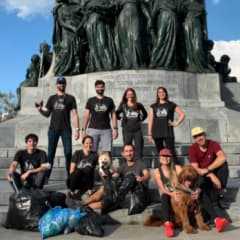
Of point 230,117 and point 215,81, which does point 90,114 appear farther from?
point 215,81

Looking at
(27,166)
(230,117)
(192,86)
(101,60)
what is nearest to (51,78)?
(101,60)

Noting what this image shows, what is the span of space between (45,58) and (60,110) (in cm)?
1057

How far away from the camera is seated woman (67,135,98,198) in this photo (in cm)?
816

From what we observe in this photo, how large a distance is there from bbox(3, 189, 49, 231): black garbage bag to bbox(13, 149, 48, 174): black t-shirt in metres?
0.87

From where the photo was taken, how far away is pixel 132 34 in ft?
54.7

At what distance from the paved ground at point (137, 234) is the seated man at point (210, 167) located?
54cm

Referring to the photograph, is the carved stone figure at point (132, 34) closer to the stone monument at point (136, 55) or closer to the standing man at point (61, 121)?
the stone monument at point (136, 55)

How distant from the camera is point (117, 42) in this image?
1730cm

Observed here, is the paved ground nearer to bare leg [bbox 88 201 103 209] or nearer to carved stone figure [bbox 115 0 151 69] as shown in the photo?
bare leg [bbox 88 201 103 209]

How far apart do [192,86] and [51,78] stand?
460 centimetres

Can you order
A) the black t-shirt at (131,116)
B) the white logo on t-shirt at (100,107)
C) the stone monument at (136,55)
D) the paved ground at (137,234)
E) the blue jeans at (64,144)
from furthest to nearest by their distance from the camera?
the stone monument at (136,55), the black t-shirt at (131,116), the white logo on t-shirt at (100,107), the blue jeans at (64,144), the paved ground at (137,234)

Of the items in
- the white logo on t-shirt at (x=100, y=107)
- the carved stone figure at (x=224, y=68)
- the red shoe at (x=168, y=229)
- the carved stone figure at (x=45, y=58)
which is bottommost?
the red shoe at (x=168, y=229)

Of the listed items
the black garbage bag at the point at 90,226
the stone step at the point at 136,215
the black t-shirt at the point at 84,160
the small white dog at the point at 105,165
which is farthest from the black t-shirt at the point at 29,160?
the black garbage bag at the point at 90,226

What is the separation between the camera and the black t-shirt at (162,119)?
986 centimetres
